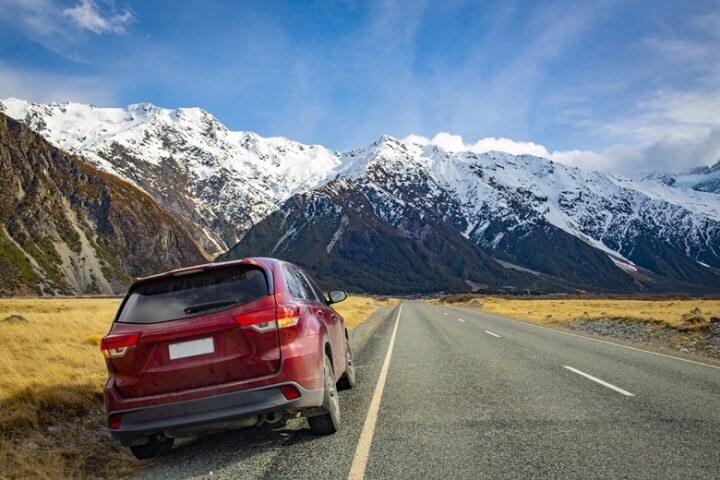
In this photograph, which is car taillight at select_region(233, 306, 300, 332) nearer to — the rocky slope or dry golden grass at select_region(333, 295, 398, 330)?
dry golden grass at select_region(333, 295, 398, 330)

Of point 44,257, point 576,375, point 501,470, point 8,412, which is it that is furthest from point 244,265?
point 44,257

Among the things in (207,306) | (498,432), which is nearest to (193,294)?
(207,306)

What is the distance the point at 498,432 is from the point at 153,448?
158 inches

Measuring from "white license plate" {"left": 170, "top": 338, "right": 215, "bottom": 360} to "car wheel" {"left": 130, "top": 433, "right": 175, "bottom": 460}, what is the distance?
44.0 inches

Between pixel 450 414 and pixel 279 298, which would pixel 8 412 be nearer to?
Answer: pixel 279 298

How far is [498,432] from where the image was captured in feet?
19.6

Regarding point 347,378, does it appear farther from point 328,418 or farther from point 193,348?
point 193,348

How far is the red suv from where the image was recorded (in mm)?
5012

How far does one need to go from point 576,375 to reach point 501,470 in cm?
557

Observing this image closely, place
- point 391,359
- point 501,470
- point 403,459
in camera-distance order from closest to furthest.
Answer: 1. point 501,470
2. point 403,459
3. point 391,359

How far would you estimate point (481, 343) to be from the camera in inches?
610

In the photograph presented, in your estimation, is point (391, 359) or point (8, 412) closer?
point (8, 412)

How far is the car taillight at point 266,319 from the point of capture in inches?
202

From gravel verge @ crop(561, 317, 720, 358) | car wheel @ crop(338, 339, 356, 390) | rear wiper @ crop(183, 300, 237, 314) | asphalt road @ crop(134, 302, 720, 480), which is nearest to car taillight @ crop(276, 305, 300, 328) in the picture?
rear wiper @ crop(183, 300, 237, 314)
